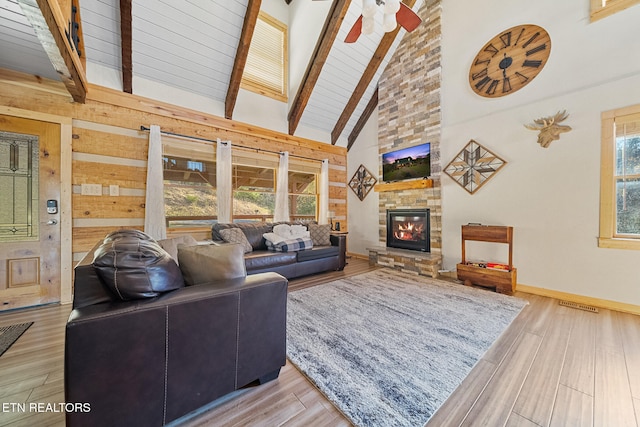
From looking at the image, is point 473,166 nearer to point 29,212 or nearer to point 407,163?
point 407,163

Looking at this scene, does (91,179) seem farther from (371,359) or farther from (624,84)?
(624,84)

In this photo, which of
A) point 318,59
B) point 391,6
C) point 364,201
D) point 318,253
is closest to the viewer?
point 391,6

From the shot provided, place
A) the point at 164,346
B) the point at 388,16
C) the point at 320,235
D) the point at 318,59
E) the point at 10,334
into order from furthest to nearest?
the point at 320,235
the point at 318,59
the point at 388,16
the point at 10,334
the point at 164,346

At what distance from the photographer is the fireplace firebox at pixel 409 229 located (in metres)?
4.40

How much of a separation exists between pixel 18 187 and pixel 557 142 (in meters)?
6.34

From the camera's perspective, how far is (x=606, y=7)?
2684 mm

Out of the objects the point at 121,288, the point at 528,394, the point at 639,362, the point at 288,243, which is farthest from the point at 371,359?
the point at 288,243

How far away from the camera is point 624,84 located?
2.59 m

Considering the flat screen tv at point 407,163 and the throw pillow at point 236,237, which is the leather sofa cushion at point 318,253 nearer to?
the throw pillow at point 236,237

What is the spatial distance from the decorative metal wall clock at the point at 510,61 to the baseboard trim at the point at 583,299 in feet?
9.05

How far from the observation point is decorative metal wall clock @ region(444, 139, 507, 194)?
3543mm

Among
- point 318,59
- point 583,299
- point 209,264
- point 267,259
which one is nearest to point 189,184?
point 267,259

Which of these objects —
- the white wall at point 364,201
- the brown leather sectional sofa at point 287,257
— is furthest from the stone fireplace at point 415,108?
Result: the brown leather sectional sofa at point 287,257

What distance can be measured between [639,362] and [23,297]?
5.63 metres
